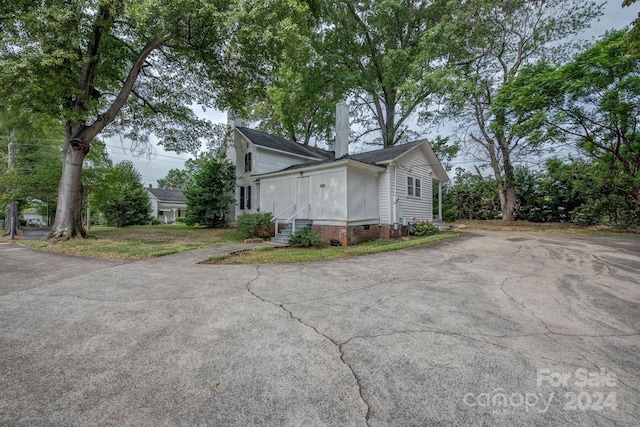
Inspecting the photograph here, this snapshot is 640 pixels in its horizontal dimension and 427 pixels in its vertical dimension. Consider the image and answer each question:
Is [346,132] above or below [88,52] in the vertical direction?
below

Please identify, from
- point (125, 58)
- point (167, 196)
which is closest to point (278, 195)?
point (125, 58)

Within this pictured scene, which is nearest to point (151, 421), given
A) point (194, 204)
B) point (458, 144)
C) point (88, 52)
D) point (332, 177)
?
point (332, 177)

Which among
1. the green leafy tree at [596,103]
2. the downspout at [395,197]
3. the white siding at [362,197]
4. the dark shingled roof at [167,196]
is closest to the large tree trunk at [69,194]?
the white siding at [362,197]

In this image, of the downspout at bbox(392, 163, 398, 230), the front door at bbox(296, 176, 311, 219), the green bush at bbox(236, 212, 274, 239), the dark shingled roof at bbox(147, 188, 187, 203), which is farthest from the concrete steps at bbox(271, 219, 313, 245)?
the dark shingled roof at bbox(147, 188, 187, 203)

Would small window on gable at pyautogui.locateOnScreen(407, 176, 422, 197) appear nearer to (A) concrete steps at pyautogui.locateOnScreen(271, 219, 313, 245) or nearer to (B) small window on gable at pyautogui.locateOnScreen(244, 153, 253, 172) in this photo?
(A) concrete steps at pyautogui.locateOnScreen(271, 219, 313, 245)

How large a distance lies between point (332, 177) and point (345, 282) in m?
6.33

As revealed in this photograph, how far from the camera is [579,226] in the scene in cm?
1430

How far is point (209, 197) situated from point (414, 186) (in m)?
12.1

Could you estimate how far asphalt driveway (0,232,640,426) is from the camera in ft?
5.68

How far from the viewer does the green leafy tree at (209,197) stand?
16156mm

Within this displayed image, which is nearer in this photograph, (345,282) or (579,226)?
(345,282)

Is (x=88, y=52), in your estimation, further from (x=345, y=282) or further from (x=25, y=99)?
(x=345, y=282)

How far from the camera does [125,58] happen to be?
444 inches

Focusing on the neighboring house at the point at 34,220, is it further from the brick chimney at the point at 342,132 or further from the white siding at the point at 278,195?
the brick chimney at the point at 342,132
